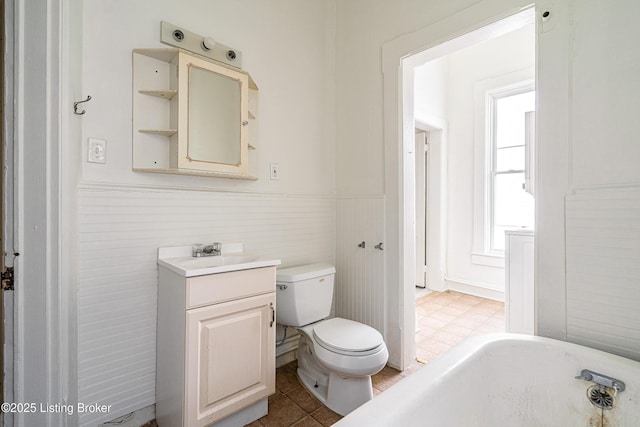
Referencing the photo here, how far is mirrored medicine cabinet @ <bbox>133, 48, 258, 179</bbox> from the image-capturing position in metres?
1.46

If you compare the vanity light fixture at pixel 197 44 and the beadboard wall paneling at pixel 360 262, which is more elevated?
the vanity light fixture at pixel 197 44

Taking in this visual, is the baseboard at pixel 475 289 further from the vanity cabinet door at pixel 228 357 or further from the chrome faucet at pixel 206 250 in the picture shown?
the chrome faucet at pixel 206 250

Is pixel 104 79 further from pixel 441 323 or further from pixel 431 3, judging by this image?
pixel 441 323

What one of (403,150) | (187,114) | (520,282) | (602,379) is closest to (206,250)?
(187,114)

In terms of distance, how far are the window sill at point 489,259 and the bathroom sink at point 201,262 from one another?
286cm

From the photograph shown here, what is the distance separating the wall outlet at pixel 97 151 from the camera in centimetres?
133

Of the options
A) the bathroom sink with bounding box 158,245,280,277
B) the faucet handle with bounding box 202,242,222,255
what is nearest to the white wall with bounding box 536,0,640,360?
the bathroom sink with bounding box 158,245,280,277

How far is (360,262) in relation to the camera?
219 centimetres

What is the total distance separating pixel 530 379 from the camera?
112 centimetres

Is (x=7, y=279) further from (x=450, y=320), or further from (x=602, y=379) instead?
(x=450, y=320)

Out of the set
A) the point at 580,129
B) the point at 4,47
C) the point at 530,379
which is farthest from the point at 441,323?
the point at 4,47

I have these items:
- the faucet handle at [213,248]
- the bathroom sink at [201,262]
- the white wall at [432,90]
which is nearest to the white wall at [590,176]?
the bathroom sink at [201,262]

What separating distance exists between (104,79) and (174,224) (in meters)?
0.76

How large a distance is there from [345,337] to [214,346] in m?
0.66
